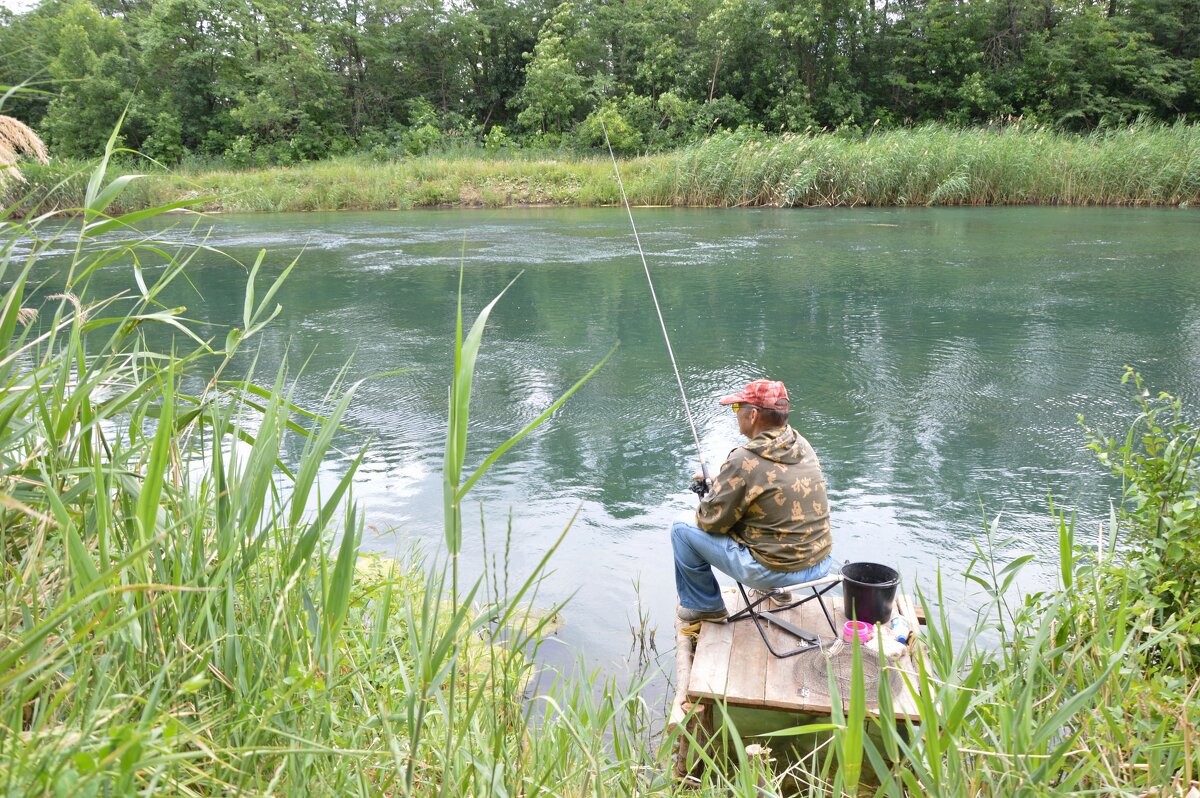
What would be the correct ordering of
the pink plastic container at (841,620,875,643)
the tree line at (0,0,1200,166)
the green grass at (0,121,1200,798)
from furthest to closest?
1. the tree line at (0,0,1200,166)
2. the pink plastic container at (841,620,875,643)
3. the green grass at (0,121,1200,798)

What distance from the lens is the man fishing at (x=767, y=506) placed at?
9.64 feet

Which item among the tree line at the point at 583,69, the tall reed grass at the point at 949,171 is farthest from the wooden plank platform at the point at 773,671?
the tree line at the point at 583,69

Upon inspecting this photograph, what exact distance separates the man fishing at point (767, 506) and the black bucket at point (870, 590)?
180 mm

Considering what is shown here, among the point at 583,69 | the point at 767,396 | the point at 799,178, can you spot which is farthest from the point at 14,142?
the point at 583,69

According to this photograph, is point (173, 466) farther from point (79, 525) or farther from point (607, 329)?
point (607, 329)

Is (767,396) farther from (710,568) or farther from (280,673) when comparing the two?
(280,673)

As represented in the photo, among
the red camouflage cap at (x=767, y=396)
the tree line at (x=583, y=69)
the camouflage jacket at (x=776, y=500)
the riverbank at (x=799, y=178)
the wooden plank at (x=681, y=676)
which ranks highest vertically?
the tree line at (x=583, y=69)

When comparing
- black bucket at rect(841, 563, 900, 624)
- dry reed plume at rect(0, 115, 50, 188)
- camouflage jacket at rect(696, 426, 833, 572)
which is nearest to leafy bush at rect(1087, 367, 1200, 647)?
black bucket at rect(841, 563, 900, 624)

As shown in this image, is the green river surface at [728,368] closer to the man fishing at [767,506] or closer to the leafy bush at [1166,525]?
the man fishing at [767,506]

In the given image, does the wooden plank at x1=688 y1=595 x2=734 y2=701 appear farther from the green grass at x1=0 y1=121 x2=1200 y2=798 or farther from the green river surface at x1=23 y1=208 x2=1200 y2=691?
the green river surface at x1=23 y1=208 x2=1200 y2=691

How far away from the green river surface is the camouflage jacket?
0.64 metres

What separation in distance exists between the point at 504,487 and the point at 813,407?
2.33 metres

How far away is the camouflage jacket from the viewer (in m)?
2.93

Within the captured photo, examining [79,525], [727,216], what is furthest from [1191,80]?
[79,525]
